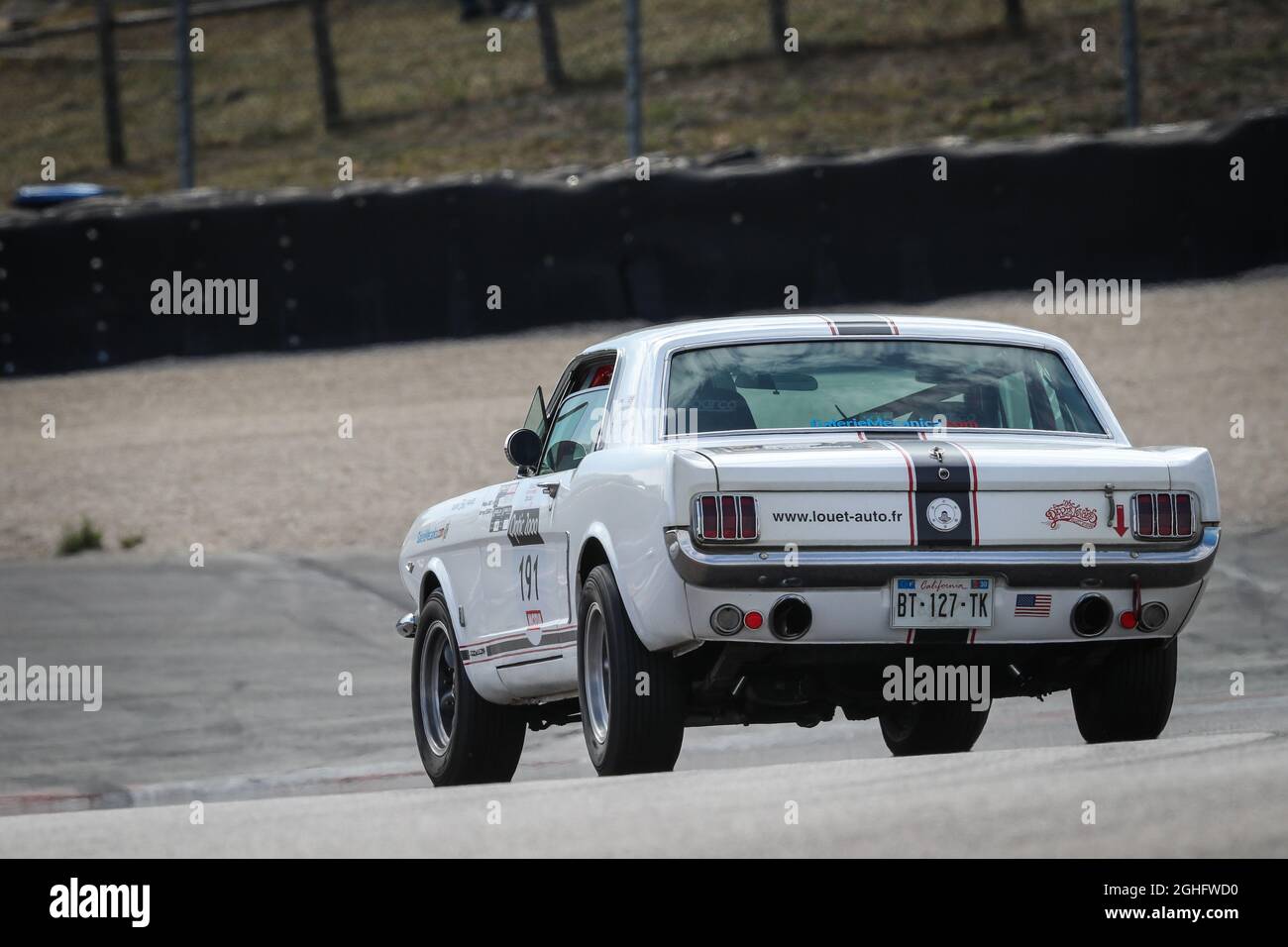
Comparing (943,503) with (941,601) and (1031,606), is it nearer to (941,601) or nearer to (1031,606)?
(941,601)

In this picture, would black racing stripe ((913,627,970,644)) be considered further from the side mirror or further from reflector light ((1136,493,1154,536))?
the side mirror

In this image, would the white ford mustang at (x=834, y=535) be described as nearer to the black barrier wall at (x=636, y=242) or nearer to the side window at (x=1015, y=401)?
the side window at (x=1015, y=401)

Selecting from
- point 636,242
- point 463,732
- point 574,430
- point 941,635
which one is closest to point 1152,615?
point 941,635

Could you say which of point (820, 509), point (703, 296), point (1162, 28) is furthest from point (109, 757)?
point (1162, 28)

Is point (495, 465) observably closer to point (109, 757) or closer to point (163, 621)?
point (163, 621)

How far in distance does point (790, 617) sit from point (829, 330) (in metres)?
1.32

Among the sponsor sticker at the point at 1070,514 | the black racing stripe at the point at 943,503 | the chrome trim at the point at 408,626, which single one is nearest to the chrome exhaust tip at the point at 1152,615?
the sponsor sticker at the point at 1070,514

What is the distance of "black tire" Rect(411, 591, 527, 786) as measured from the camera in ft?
25.2

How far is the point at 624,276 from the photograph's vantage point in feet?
55.6

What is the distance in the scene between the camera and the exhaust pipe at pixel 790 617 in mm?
5707

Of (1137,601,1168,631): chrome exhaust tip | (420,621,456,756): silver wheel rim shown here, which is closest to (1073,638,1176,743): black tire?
(1137,601,1168,631): chrome exhaust tip

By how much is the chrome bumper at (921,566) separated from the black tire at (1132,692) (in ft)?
1.41

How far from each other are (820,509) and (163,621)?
23.9 feet

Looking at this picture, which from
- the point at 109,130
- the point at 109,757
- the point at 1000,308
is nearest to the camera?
the point at 109,757
